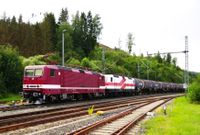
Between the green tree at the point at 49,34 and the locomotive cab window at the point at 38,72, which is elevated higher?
the green tree at the point at 49,34

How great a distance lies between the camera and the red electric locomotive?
1123 inches

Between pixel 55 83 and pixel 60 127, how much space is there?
46.2ft

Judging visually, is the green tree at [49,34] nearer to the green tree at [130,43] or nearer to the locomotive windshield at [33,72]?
the green tree at [130,43]

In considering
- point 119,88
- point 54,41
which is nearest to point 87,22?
point 54,41

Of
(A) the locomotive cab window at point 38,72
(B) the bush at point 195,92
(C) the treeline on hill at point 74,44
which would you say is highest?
(C) the treeline on hill at point 74,44

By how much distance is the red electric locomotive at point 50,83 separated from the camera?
28.5 meters

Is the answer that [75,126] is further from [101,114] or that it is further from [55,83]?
[55,83]

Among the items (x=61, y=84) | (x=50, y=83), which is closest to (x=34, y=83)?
(x=50, y=83)

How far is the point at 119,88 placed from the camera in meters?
50.7

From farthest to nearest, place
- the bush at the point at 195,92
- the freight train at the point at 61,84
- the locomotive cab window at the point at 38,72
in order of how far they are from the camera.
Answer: the bush at the point at 195,92
the locomotive cab window at the point at 38,72
the freight train at the point at 61,84

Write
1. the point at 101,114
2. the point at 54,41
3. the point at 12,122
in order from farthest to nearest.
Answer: the point at 54,41 → the point at 101,114 → the point at 12,122

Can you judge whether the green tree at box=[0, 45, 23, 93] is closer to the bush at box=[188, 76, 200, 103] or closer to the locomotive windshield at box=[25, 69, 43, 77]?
the locomotive windshield at box=[25, 69, 43, 77]

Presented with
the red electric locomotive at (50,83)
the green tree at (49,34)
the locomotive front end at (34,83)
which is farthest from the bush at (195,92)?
the green tree at (49,34)

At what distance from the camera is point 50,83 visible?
29000mm
